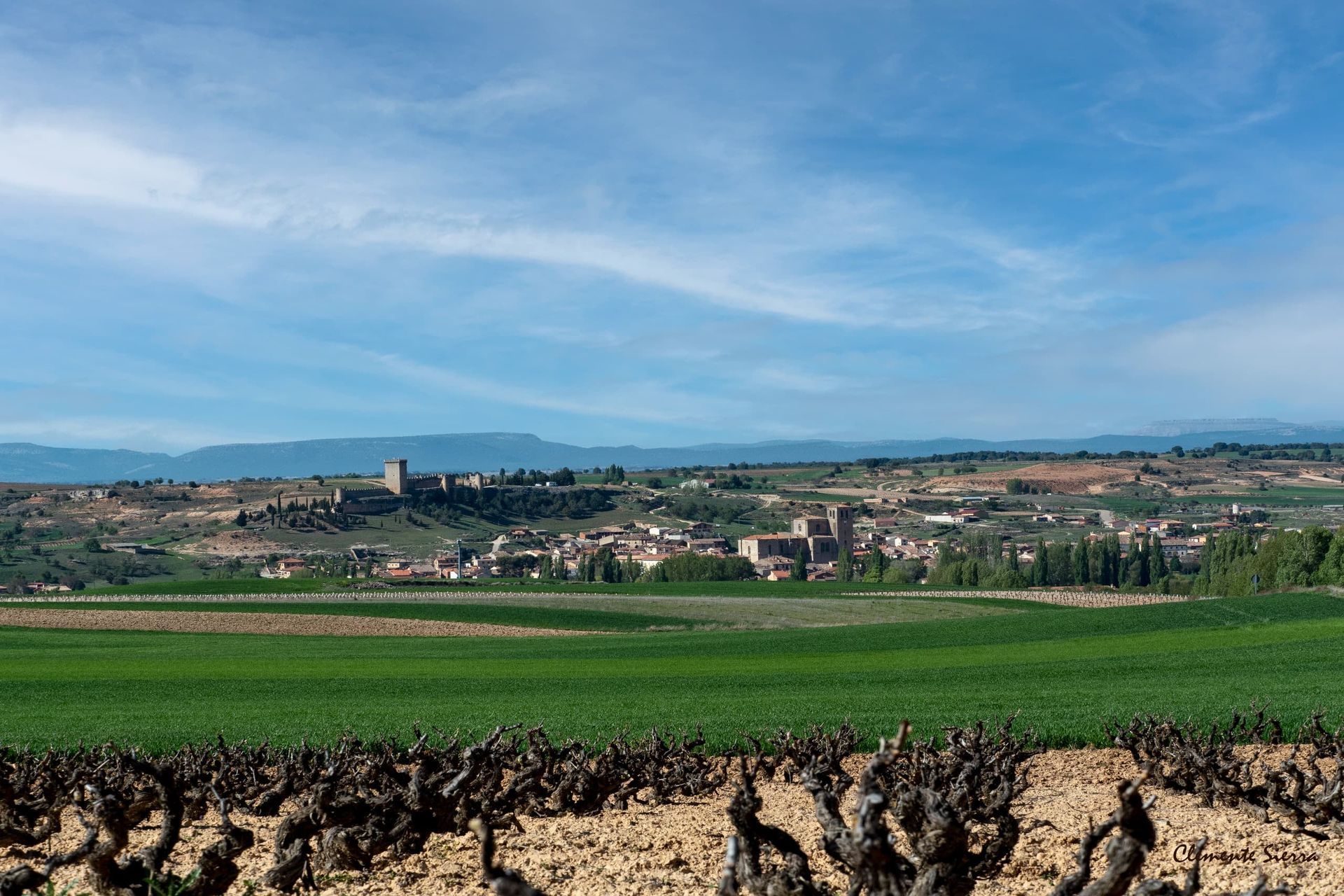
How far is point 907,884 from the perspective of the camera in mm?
5559

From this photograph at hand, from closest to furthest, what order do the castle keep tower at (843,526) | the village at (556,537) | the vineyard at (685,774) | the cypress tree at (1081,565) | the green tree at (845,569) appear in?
1. the vineyard at (685,774)
2. the cypress tree at (1081,565)
3. the village at (556,537)
4. the green tree at (845,569)
5. the castle keep tower at (843,526)

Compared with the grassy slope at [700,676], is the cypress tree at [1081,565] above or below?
below

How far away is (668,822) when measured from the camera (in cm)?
1190

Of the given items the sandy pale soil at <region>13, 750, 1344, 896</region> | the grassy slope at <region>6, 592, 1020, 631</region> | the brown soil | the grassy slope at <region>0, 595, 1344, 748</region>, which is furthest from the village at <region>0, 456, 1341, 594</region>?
the sandy pale soil at <region>13, 750, 1344, 896</region>

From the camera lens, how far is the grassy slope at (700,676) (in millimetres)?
24094

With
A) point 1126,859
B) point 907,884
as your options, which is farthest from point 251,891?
point 1126,859

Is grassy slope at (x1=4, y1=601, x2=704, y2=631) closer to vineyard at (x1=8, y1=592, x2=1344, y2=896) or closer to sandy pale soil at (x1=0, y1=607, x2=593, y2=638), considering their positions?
sandy pale soil at (x1=0, y1=607, x2=593, y2=638)

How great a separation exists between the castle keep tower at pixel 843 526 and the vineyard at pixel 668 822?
462 feet

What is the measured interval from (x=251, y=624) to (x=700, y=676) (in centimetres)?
3974

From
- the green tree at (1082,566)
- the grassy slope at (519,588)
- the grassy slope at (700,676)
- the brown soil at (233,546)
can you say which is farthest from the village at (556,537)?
the grassy slope at (700,676)

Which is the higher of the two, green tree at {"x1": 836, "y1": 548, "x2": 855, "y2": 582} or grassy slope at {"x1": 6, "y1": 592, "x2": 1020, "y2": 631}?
grassy slope at {"x1": 6, "y1": 592, "x2": 1020, "y2": 631}

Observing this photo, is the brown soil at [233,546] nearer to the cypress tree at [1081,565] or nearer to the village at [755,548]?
the village at [755,548]

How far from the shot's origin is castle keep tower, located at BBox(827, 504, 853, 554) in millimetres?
157000

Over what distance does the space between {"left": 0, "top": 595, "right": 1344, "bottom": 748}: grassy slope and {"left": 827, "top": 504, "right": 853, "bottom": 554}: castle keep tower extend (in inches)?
3617
